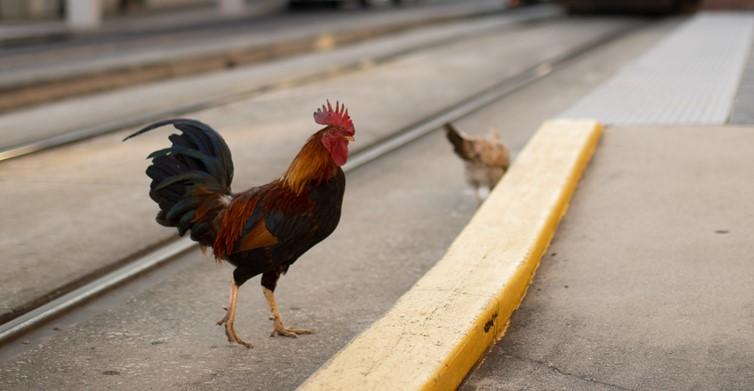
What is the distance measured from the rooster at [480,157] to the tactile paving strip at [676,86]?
3067 mm

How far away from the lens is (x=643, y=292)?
5.48m

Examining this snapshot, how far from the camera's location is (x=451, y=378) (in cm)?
437

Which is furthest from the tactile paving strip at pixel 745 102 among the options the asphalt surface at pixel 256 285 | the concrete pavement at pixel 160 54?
the concrete pavement at pixel 160 54

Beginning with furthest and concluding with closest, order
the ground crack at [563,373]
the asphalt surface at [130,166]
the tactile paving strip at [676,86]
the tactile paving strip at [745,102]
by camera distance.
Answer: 1. the tactile paving strip at [676,86]
2. the tactile paving strip at [745,102]
3. the asphalt surface at [130,166]
4. the ground crack at [563,373]

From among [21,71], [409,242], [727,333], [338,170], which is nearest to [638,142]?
[409,242]

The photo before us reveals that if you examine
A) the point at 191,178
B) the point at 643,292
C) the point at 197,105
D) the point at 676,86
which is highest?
the point at 191,178

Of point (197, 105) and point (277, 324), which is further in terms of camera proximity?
point (197, 105)

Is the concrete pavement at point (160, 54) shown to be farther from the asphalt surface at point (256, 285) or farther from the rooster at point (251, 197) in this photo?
the rooster at point (251, 197)

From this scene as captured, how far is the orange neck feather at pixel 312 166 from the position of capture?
4.62 meters

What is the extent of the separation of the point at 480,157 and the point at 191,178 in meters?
3.35

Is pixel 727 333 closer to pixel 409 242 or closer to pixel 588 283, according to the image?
pixel 588 283

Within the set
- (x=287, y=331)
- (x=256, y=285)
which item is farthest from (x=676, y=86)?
(x=287, y=331)

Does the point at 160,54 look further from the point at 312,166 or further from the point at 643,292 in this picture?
the point at 312,166

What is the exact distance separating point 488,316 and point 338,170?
91 centimetres
